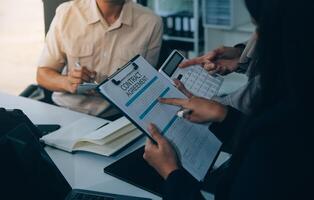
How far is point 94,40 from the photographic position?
7.59 ft

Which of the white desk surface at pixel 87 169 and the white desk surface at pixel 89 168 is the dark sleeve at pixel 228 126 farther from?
the white desk surface at pixel 87 169

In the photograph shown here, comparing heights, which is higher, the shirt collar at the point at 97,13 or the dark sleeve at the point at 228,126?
the shirt collar at the point at 97,13

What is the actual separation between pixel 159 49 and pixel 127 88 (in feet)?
3.48

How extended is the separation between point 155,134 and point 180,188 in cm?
18

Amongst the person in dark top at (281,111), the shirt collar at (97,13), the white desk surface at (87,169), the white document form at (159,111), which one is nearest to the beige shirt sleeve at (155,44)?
the shirt collar at (97,13)

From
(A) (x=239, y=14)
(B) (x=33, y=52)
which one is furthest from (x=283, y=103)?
(B) (x=33, y=52)

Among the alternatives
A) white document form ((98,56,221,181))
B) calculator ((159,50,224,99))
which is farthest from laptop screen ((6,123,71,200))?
calculator ((159,50,224,99))

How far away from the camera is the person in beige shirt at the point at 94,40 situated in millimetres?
2301

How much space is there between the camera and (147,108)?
1331 millimetres

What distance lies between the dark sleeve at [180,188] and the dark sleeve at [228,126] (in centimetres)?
31

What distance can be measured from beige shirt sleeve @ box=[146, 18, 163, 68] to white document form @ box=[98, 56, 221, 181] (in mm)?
902

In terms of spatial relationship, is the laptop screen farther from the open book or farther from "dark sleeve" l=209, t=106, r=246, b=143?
"dark sleeve" l=209, t=106, r=246, b=143

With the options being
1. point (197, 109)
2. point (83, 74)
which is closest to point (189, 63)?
point (197, 109)

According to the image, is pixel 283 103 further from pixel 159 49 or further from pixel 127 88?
pixel 159 49
